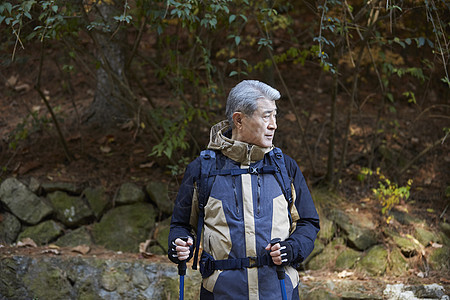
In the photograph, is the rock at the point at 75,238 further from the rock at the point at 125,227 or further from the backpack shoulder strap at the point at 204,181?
the backpack shoulder strap at the point at 204,181

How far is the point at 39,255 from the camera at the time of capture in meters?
5.43

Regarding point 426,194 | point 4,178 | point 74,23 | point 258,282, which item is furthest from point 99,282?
point 426,194

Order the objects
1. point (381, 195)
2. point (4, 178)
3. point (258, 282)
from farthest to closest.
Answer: point (4, 178) → point (381, 195) → point (258, 282)

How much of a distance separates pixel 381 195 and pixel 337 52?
1.90 meters

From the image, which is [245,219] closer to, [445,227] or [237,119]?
[237,119]

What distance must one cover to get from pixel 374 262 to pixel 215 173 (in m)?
3.54

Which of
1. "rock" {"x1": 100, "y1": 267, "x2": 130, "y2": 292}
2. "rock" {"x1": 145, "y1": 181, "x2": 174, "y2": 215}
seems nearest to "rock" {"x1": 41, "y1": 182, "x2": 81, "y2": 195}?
"rock" {"x1": 145, "y1": 181, "x2": 174, "y2": 215}

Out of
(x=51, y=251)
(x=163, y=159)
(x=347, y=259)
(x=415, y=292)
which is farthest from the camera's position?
(x=163, y=159)

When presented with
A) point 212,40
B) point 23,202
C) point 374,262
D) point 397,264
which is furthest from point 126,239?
point 397,264

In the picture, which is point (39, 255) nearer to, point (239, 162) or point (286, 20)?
point (239, 162)

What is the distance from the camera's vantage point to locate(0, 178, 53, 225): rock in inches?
243

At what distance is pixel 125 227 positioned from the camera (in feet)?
20.0

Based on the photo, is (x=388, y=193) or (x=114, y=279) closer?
(x=114, y=279)

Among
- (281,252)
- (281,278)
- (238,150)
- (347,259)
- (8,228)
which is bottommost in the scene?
(8,228)
